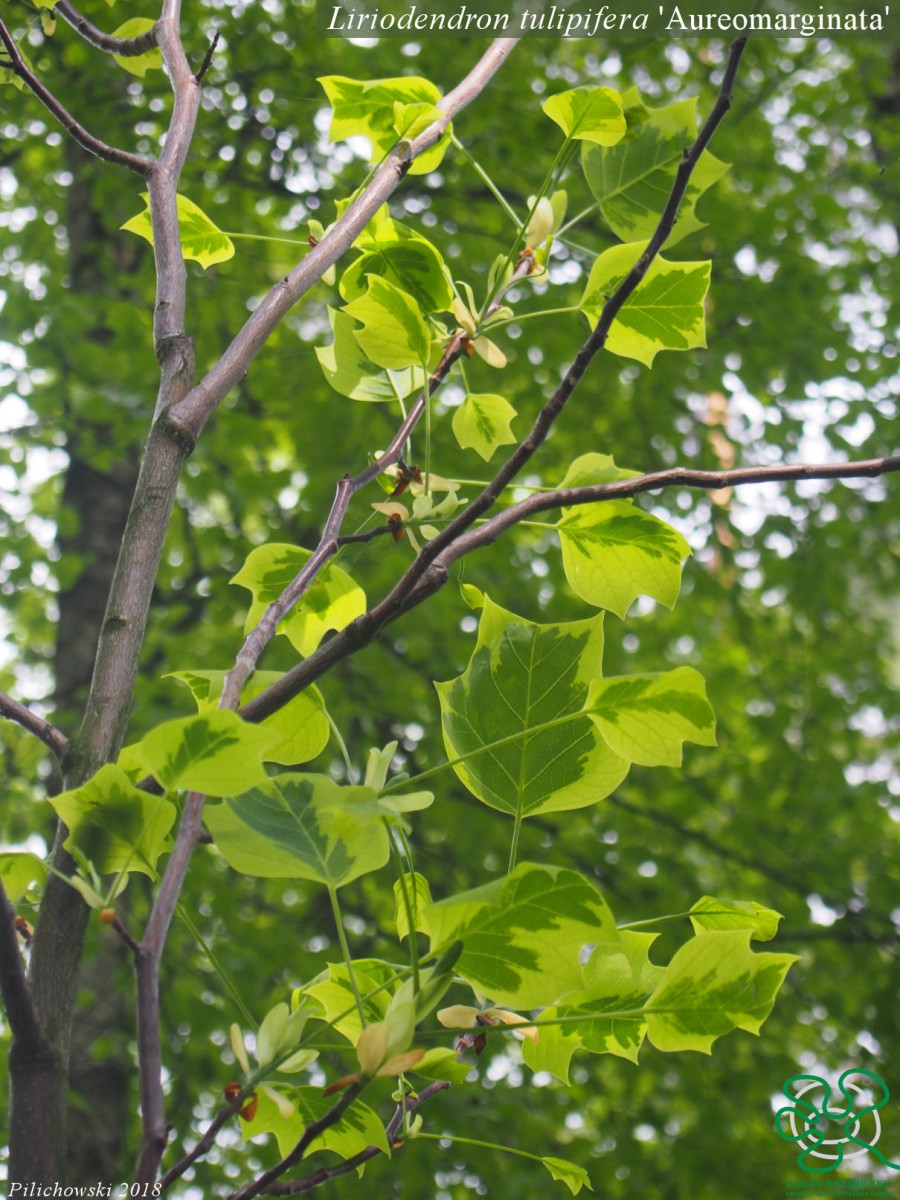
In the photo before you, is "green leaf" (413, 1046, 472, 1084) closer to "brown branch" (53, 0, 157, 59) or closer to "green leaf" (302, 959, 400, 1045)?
"green leaf" (302, 959, 400, 1045)

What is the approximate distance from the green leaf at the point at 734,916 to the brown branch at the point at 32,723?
18.7 inches

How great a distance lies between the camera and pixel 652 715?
2.08 ft

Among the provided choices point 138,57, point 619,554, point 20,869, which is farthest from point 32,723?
point 138,57

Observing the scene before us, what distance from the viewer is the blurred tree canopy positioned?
3.15 meters

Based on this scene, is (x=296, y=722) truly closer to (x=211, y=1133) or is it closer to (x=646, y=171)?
(x=211, y=1133)

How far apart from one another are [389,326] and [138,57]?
652 millimetres

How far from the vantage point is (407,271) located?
849mm

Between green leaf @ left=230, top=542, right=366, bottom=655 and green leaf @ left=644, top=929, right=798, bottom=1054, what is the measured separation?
404 mm

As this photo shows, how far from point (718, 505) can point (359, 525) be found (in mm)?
3037

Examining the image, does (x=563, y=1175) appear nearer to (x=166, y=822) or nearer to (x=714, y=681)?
(x=166, y=822)

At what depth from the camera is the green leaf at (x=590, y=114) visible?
2.87 ft

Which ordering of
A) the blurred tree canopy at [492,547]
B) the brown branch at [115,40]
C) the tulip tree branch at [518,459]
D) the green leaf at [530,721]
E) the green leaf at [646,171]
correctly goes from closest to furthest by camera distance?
the tulip tree branch at [518,459] < the green leaf at [530,721] < the green leaf at [646,171] < the brown branch at [115,40] < the blurred tree canopy at [492,547]

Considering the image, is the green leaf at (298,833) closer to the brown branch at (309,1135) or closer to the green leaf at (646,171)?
the brown branch at (309,1135)

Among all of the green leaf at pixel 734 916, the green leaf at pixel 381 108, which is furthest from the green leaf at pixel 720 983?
the green leaf at pixel 381 108
